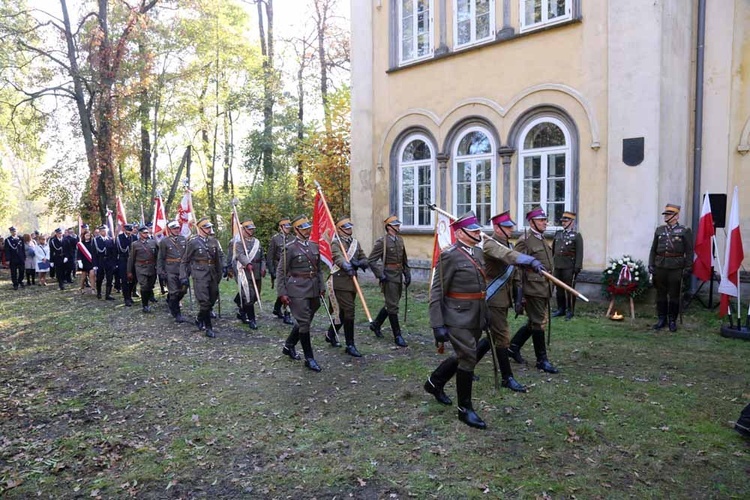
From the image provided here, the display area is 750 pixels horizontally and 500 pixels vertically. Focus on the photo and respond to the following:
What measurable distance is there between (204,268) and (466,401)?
6.17m

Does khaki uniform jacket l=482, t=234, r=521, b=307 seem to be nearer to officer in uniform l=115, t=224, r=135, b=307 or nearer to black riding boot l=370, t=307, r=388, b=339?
black riding boot l=370, t=307, r=388, b=339

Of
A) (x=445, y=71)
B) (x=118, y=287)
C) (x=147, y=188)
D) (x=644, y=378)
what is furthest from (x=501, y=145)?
(x=147, y=188)

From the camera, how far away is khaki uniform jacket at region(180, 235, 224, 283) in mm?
10156

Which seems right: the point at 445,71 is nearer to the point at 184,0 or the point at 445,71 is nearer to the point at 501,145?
the point at 501,145

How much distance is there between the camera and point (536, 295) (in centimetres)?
703

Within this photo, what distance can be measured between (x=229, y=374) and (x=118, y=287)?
32.8ft

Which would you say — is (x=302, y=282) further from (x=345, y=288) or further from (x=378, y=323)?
(x=378, y=323)

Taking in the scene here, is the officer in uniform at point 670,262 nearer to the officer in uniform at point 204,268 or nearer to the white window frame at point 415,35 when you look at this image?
the white window frame at point 415,35

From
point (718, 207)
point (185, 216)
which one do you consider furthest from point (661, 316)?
point (185, 216)

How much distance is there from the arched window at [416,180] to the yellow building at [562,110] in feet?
0.13

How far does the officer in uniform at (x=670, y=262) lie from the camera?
9453 millimetres

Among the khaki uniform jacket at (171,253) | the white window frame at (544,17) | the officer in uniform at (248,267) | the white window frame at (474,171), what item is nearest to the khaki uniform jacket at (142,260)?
the khaki uniform jacket at (171,253)

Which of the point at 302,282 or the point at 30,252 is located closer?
the point at 302,282

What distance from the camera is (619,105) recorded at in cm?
1111
